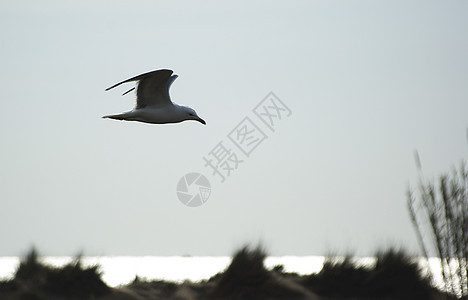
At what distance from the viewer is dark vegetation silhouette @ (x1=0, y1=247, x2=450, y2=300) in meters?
14.5

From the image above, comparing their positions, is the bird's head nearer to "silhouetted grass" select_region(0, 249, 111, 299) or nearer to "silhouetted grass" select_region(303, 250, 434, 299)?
"silhouetted grass" select_region(0, 249, 111, 299)

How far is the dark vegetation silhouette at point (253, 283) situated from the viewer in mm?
14547

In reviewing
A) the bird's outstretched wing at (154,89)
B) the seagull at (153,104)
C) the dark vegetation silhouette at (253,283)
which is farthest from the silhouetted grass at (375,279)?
the bird's outstretched wing at (154,89)

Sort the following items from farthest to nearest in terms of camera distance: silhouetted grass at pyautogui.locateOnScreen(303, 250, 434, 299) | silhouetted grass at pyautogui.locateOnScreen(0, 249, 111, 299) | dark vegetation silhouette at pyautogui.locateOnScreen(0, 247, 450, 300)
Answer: silhouetted grass at pyautogui.locateOnScreen(303, 250, 434, 299) < dark vegetation silhouette at pyautogui.locateOnScreen(0, 247, 450, 300) < silhouetted grass at pyautogui.locateOnScreen(0, 249, 111, 299)

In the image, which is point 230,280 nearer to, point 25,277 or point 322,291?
point 322,291

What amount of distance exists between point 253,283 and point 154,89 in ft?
15.5

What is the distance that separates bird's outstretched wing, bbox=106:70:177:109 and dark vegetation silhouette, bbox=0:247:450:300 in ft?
12.5

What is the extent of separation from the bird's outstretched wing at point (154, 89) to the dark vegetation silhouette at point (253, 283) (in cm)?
382

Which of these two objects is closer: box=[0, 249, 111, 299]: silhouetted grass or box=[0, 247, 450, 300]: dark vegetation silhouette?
box=[0, 249, 111, 299]: silhouetted grass

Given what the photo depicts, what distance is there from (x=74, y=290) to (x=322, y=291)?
4.41 metres

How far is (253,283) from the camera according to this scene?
14711 millimetres

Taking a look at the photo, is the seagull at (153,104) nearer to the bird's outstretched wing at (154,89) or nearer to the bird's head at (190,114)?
the bird's outstretched wing at (154,89)

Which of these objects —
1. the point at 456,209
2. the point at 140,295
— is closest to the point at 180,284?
the point at 140,295

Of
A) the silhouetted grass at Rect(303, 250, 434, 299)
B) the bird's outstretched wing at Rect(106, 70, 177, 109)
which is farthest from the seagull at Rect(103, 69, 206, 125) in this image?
the silhouetted grass at Rect(303, 250, 434, 299)
